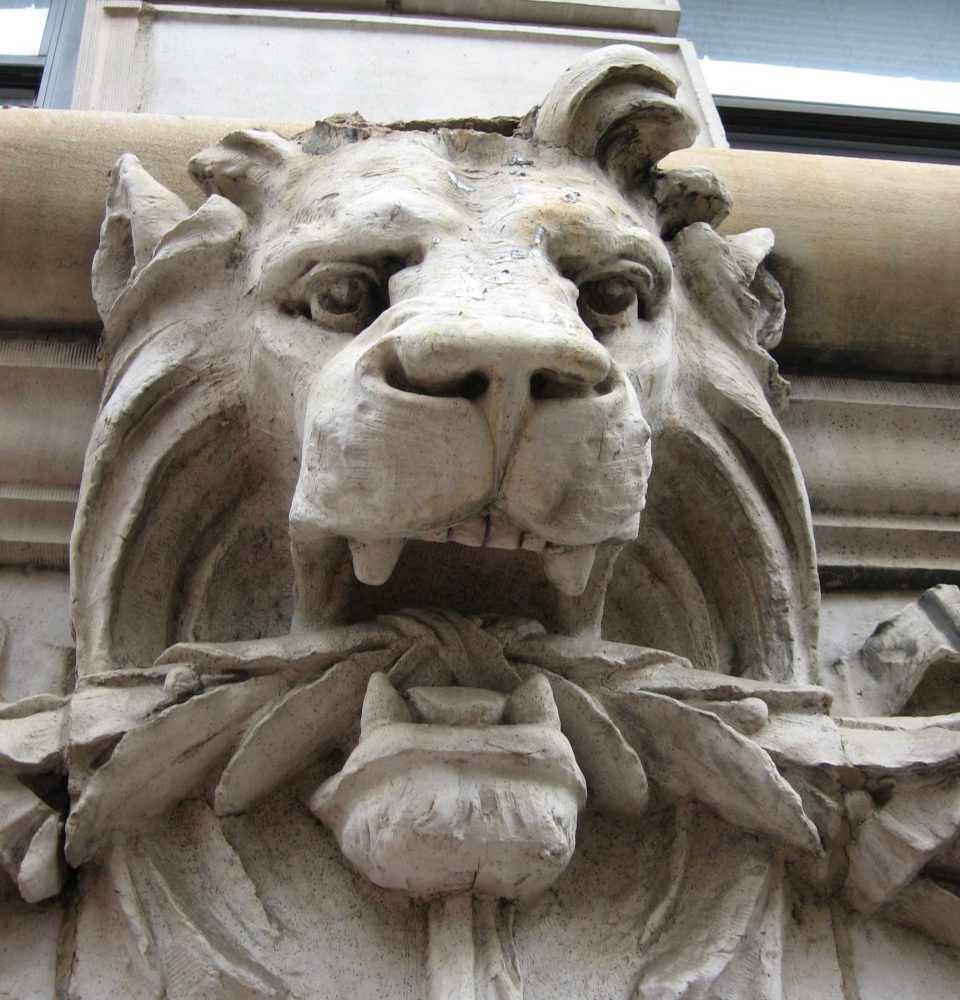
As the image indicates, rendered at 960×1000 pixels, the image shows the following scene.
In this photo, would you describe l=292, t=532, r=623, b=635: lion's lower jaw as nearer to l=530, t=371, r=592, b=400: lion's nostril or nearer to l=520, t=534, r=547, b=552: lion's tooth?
l=520, t=534, r=547, b=552: lion's tooth

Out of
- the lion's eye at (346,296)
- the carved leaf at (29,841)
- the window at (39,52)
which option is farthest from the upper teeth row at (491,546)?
the window at (39,52)

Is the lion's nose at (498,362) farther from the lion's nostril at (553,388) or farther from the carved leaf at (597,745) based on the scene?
the carved leaf at (597,745)

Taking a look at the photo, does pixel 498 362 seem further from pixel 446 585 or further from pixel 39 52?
pixel 39 52

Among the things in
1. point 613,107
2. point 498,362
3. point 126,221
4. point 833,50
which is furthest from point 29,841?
point 833,50

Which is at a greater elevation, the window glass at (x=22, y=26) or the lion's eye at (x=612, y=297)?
the window glass at (x=22, y=26)

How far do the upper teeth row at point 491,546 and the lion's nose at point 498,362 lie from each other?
12 centimetres

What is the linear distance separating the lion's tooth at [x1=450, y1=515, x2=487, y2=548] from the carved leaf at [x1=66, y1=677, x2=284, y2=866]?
0.87 feet

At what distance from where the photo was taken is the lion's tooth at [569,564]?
114 cm

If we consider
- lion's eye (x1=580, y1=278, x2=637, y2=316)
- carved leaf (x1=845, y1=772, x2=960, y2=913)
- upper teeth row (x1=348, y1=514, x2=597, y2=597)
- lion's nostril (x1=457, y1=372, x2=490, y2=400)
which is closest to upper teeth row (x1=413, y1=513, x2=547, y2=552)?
upper teeth row (x1=348, y1=514, x2=597, y2=597)

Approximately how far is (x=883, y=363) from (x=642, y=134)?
2.16 ft

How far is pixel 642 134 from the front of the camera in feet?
4.94

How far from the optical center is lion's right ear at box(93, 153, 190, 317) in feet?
4.99

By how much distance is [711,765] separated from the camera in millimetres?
1231

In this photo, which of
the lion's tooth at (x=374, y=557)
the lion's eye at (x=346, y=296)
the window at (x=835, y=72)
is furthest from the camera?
the window at (x=835, y=72)
